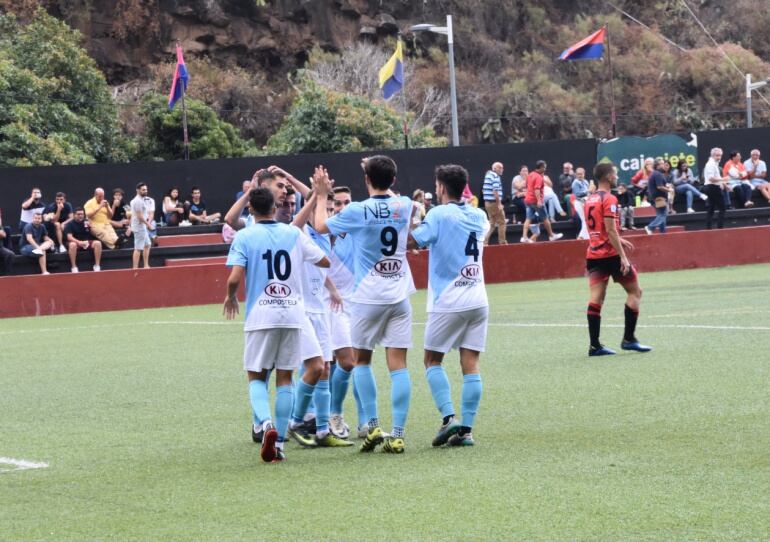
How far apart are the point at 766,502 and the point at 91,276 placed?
20107 mm

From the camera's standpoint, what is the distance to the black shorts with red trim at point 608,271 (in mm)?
13508

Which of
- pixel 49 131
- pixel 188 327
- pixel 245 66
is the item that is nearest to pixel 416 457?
pixel 188 327

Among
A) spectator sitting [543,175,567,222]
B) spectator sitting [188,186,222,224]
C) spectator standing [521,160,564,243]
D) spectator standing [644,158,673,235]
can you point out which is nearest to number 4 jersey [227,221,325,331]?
spectator standing [521,160,564,243]

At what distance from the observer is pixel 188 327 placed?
1984 centimetres

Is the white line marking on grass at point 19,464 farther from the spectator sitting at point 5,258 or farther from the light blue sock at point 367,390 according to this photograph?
the spectator sitting at point 5,258

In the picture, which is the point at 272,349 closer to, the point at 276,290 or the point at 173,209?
the point at 276,290

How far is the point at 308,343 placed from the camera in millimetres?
8594

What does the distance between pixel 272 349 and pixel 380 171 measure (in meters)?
1.35

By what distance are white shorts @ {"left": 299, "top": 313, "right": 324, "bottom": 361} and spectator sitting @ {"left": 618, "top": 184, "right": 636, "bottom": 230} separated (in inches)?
934

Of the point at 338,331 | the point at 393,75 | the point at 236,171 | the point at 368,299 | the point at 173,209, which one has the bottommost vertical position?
the point at 338,331

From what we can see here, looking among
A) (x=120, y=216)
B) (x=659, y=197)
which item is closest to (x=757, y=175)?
(x=659, y=197)

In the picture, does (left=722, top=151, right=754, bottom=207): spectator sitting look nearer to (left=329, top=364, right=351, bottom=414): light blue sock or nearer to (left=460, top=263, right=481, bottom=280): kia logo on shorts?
(left=329, top=364, right=351, bottom=414): light blue sock

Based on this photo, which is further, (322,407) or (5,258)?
(5,258)

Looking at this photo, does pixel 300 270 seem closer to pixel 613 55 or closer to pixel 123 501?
pixel 123 501
